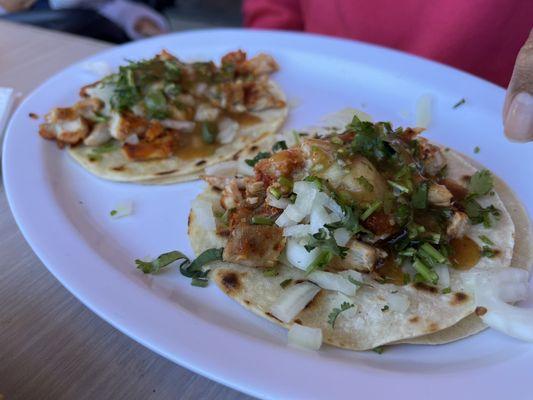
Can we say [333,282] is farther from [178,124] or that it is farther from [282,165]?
[178,124]

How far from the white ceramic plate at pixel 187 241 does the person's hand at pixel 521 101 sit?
616mm

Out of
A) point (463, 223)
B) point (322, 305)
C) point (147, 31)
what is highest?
point (463, 223)

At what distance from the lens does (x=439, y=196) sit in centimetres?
187

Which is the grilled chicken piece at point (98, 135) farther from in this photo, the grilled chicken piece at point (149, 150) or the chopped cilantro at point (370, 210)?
the chopped cilantro at point (370, 210)

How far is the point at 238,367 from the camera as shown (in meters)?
1.36

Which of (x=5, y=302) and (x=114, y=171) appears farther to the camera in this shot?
(x=114, y=171)

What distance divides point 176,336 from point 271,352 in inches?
10.5

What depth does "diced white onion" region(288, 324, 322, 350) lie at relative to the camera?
1549mm

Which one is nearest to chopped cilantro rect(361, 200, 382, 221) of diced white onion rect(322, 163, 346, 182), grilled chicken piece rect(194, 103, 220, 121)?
diced white onion rect(322, 163, 346, 182)

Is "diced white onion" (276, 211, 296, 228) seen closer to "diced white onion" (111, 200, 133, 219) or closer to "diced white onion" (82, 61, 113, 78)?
"diced white onion" (111, 200, 133, 219)

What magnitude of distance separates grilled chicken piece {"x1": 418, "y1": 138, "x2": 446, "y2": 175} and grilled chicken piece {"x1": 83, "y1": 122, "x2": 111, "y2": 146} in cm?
145

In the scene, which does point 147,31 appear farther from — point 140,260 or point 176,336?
point 176,336

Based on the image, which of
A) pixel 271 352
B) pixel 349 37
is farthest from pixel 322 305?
pixel 349 37

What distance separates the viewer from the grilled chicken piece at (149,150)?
2.41m
